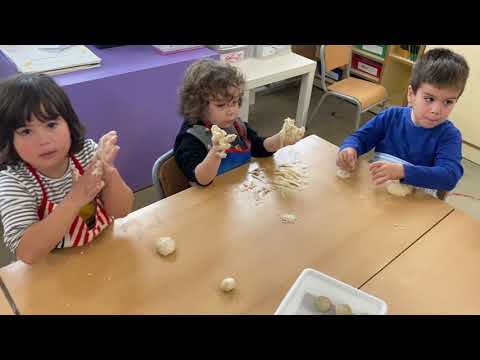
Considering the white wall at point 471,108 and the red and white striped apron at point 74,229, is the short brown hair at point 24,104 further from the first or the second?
the white wall at point 471,108

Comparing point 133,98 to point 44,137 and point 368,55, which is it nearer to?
point 44,137

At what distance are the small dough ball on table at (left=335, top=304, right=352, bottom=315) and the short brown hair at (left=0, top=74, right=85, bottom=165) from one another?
0.80 m

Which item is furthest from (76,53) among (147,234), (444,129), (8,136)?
(444,129)

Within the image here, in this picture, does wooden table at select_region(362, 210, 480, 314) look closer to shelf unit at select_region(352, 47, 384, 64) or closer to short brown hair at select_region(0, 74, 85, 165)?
short brown hair at select_region(0, 74, 85, 165)

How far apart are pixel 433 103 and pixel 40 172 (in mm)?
1275

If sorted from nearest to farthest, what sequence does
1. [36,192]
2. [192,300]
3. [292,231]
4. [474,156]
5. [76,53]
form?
[192,300] < [36,192] < [292,231] < [76,53] < [474,156]

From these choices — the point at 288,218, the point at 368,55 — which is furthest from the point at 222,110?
the point at 368,55

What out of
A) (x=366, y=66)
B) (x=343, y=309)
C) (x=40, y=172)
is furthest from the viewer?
(x=366, y=66)

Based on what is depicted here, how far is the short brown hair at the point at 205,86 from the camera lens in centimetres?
138

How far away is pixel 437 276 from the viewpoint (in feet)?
3.38

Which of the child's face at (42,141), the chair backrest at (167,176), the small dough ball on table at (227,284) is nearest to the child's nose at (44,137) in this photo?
the child's face at (42,141)

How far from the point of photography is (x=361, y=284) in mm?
993
